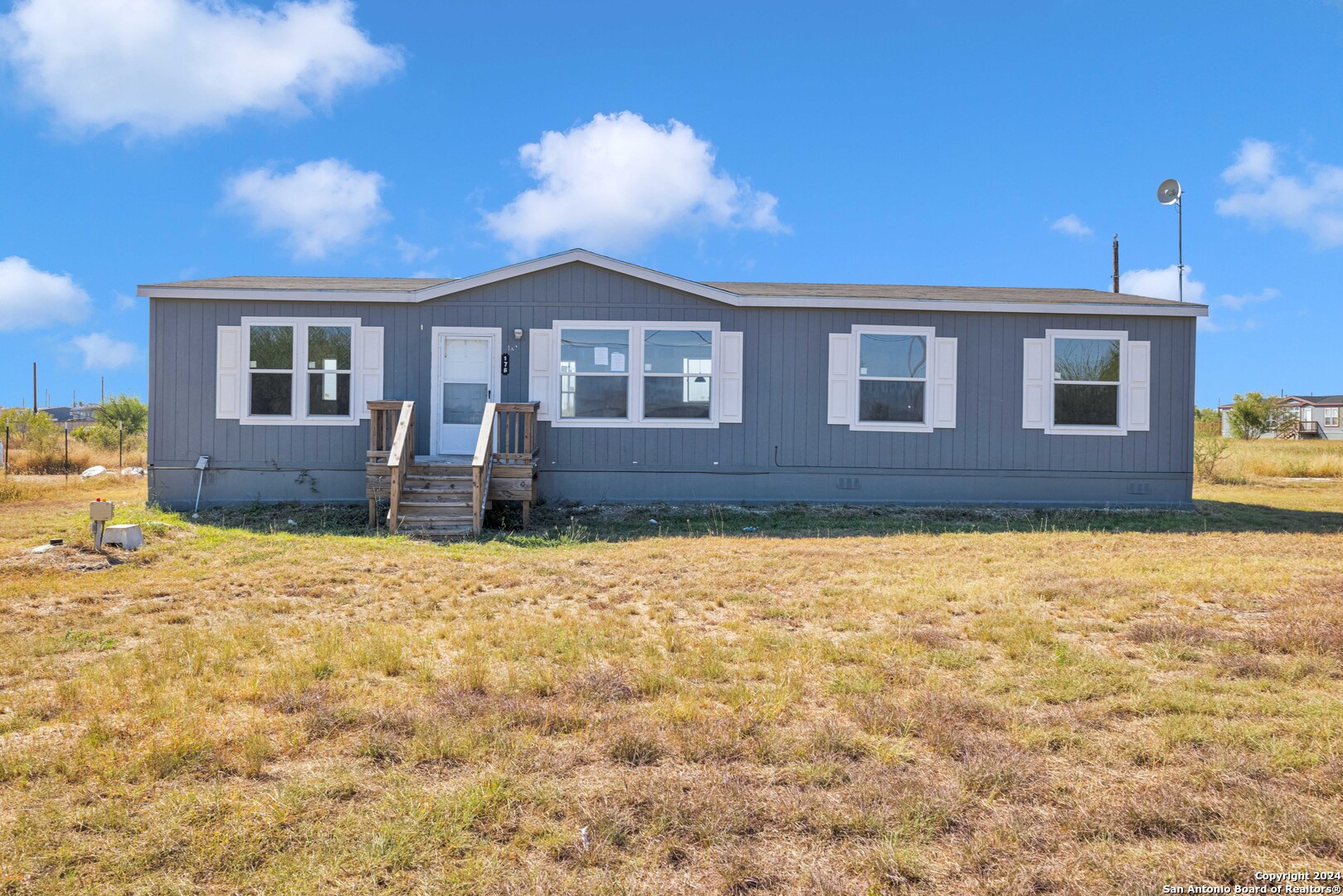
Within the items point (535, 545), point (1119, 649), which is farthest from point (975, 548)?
point (535, 545)

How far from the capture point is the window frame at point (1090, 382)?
12.0m

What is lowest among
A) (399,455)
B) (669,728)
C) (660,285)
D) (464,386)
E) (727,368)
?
(669,728)

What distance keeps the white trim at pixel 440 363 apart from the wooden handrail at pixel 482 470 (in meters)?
0.93

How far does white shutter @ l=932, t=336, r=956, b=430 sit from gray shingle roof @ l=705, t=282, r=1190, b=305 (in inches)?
25.3

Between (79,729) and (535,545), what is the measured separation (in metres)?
5.55

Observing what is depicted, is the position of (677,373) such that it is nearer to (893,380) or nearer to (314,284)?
(893,380)

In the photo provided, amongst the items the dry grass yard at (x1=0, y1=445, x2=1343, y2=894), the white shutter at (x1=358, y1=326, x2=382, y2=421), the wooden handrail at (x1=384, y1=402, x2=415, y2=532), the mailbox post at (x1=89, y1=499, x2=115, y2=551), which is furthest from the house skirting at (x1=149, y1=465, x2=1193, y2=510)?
the dry grass yard at (x1=0, y1=445, x2=1343, y2=894)

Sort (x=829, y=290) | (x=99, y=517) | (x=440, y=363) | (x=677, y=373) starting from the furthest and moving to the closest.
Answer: (x=829, y=290), (x=677, y=373), (x=440, y=363), (x=99, y=517)

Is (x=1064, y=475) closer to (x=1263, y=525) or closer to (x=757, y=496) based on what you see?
(x=1263, y=525)

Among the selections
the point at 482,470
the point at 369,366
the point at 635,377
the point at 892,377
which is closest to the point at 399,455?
the point at 482,470

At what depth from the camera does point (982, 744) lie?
132 inches

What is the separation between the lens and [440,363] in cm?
1166

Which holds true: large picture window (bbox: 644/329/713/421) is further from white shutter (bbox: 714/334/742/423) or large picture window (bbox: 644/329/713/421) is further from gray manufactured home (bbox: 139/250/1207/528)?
white shutter (bbox: 714/334/742/423)

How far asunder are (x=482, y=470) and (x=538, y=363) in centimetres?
227
